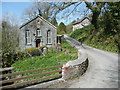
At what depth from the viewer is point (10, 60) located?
13.2 m

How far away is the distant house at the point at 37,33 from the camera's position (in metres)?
22.8

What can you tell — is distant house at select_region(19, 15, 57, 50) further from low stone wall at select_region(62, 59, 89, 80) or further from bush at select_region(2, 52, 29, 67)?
low stone wall at select_region(62, 59, 89, 80)

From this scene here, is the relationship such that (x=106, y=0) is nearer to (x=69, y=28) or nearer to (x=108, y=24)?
(x=108, y=24)

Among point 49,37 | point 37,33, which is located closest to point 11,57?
point 37,33

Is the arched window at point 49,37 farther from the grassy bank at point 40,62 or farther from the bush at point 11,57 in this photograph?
the grassy bank at point 40,62

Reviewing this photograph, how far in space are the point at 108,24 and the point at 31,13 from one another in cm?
2849

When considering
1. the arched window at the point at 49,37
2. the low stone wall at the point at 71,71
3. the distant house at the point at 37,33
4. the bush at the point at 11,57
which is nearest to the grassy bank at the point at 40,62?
the bush at the point at 11,57

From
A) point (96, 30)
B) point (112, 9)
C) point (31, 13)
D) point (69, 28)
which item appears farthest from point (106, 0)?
point (69, 28)

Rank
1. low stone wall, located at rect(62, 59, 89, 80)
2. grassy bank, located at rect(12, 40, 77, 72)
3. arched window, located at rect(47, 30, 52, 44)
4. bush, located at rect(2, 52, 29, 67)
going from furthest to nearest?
arched window, located at rect(47, 30, 52, 44), bush, located at rect(2, 52, 29, 67), grassy bank, located at rect(12, 40, 77, 72), low stone wall, located at rect(62, 59, 89, 80)

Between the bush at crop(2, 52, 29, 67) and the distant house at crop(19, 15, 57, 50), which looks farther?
the distant house at crop(19, 15, 57, 50)

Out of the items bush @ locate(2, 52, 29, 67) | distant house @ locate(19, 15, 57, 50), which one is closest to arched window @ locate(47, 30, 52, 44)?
distant house @ locate(19, 15, 57, 50)

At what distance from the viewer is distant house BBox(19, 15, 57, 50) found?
22.8m

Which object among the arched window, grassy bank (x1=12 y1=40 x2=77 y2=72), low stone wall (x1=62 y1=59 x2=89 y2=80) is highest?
the arched window

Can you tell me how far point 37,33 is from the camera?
77.6 ft
